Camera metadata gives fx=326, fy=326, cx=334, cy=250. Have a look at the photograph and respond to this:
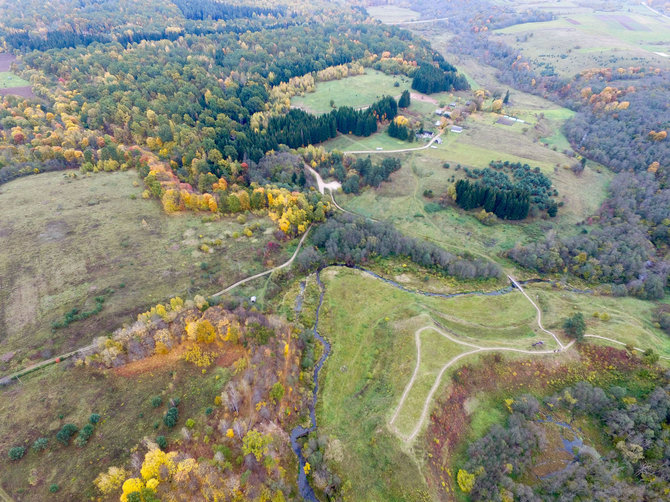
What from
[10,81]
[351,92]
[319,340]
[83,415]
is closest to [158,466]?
[83,415]

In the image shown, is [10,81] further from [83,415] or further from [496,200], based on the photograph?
[496,200]

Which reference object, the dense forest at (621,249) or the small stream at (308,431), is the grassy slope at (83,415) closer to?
the small stream at (308,431)

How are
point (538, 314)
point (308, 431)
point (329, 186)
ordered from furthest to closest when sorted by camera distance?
point (329, 186), point (538, 314), point (308, 431)

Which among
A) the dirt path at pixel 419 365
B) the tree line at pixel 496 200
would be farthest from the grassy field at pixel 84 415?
the tree line at pixel 496 200

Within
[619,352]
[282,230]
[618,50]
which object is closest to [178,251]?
[282,230]

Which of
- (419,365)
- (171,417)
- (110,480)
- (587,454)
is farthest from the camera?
(419,365)

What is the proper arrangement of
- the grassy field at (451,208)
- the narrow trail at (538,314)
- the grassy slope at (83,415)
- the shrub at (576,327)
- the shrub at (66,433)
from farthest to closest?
1. the grassy field at (451,208)
2. the narrow trail at (538,314)
3. the shrub at (576,327)
4. the shrub at (66,433)
5. the grassy slope at (83,415)
